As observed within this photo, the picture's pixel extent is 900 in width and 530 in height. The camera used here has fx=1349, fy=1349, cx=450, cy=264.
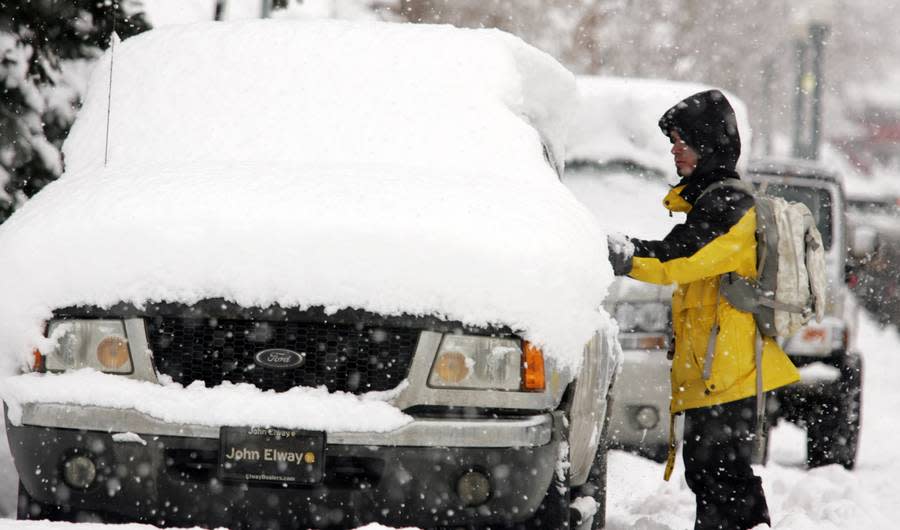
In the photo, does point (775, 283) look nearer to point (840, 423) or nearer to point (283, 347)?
point (283, 347)

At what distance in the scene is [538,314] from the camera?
12.6ft

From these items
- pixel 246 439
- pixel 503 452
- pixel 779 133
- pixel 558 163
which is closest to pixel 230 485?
pixel 246 439

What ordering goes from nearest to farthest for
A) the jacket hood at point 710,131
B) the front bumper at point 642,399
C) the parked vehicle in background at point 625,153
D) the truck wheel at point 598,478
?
1. the truck wheel at point 598,478
2. the jacket hood at point 710,131
3. the front bumper at point 642,399
4. the parked vehicle in background at point 625,153

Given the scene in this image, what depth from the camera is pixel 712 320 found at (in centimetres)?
515

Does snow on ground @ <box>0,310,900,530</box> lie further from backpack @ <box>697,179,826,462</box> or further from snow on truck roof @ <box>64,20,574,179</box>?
snow on truck roof @ <box>64,20,574,179</box>

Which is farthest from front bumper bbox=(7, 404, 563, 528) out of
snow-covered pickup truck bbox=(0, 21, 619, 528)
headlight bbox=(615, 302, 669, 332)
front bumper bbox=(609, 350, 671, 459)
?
headlight bbox=(615, 302, 669, 332)

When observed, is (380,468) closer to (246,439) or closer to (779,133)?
(246,439)

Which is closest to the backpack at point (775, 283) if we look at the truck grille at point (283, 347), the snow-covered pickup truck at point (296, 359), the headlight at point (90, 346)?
the snow-covered pickup truck at point (296, 359)

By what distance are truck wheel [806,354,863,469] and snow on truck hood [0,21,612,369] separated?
317 cm

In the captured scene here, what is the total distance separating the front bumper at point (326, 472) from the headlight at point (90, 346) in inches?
5.7

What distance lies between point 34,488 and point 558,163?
121 inches

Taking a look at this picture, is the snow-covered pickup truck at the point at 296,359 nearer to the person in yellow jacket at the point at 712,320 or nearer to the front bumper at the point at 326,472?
Answer: the front bumper at the point at 326,472

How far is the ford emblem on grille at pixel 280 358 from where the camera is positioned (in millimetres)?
3865

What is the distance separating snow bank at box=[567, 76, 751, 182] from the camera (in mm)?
9250
